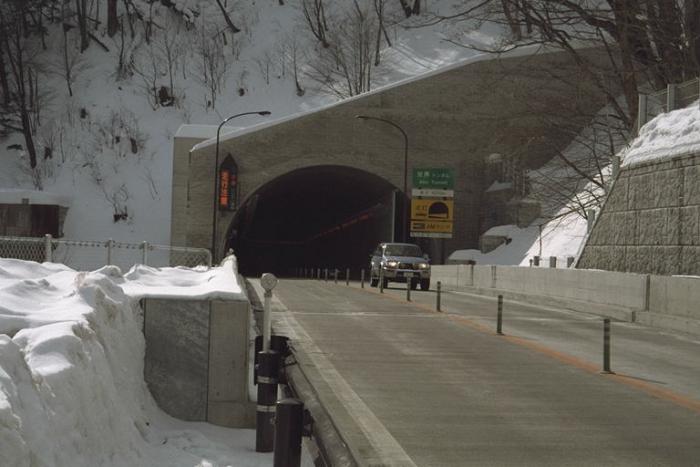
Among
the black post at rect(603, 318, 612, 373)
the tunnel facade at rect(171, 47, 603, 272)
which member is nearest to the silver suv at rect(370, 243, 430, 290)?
the tunnel facade at rect(171, 47, 603, 272)

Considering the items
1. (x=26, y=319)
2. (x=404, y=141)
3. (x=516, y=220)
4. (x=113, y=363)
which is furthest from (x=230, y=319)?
(x=404, y=141)

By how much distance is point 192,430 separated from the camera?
7754mm

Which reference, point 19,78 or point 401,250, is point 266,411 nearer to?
point 401,250

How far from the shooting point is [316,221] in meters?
88.6

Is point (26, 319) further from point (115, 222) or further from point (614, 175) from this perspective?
point (115, 222)

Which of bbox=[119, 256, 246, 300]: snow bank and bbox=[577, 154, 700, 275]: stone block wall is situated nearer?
bbox=[119, 256, 246, 300]: snow bank

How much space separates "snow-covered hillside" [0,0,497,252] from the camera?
250 feet

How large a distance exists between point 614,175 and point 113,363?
2172 cm

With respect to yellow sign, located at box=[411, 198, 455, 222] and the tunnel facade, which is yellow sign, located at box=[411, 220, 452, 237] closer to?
yellow sign, located at box=[411, 198, 455, 222]

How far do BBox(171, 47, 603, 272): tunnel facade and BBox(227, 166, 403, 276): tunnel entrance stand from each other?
4.18 ft

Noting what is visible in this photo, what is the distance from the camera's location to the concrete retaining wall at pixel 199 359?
806 cm

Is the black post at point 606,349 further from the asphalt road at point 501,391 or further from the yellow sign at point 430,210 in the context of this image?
the yellow sign at point 430,210

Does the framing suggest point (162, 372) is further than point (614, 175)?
No

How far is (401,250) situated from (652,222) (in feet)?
54.2
